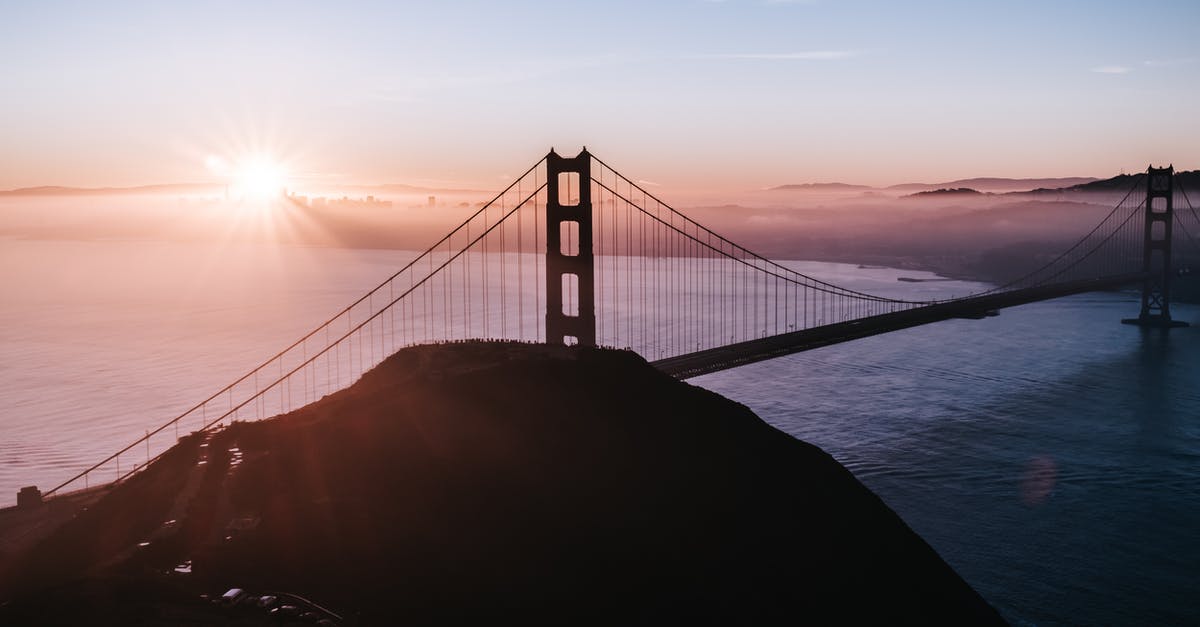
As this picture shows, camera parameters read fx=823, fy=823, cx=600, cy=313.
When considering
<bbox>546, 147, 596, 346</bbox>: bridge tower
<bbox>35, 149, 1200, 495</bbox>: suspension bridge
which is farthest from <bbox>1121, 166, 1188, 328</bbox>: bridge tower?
<bbox>546, 147, 596, 346</bbox>: bridge tower

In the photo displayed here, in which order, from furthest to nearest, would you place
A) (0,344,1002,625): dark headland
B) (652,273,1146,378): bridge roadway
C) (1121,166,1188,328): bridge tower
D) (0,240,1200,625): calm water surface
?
(1121,166,1188,328): bridge tower, (652,273,1146,378): bridge roadway, (0,240,1200,625): calm water surface, (0,344,1002,625): dark headland

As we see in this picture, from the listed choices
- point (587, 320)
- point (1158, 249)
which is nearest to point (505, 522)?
point (587, 320)

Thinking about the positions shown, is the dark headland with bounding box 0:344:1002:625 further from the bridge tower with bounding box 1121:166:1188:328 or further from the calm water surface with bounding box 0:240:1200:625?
the bridge tower with bounding box 1121:166:1188:328

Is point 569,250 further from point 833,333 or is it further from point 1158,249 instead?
point 1158,249

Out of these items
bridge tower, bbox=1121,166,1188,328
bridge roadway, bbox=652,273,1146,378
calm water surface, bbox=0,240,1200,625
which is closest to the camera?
calm water surface, bbox=0,240,1200,625

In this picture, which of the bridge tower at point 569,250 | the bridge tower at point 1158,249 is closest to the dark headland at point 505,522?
the bridge tower at point 569,250
